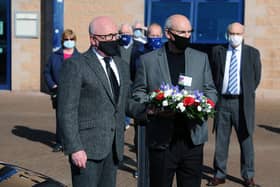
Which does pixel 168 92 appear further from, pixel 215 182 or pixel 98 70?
pixel 215 182

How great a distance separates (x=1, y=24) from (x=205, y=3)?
5466 millimetres

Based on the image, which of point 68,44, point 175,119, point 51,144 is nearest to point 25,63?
point 51,144

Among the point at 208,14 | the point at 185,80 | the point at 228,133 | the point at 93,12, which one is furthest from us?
the point at 93,12

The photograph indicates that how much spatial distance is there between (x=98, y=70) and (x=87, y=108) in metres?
0.31

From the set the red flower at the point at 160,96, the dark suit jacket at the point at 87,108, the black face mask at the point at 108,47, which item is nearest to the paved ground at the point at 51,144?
the red flower at the point at 160,96

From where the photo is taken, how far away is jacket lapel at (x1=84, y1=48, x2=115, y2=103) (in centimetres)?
498

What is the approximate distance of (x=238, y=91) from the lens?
7527mm

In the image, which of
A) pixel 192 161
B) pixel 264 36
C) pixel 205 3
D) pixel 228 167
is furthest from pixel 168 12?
pixel 192 161

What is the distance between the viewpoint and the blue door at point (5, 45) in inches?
668

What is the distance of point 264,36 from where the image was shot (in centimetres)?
1548

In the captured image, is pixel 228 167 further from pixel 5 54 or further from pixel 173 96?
pixel 5 54

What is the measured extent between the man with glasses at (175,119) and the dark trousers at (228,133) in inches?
80.0

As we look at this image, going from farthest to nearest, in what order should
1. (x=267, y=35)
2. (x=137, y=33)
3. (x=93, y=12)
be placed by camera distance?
(x=93, y=12) → (x=267, y=35) → (x=137, y=33)

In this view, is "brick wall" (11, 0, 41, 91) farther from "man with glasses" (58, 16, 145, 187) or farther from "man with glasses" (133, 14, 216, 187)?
"man with glasses" (58, 16, 145, 187)
